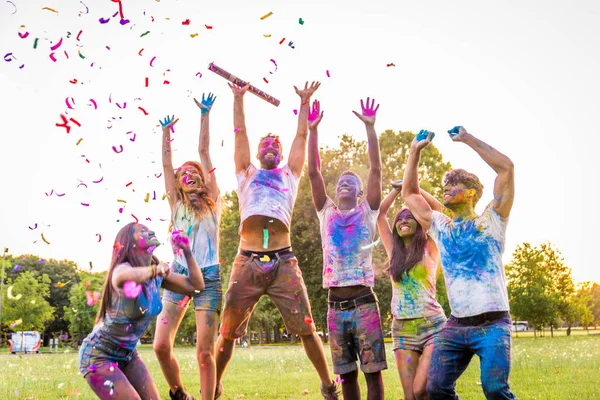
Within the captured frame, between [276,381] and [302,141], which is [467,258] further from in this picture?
[276,381]

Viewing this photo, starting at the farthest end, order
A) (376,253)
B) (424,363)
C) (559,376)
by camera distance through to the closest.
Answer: (376,253)
(559,376)
(424,363)

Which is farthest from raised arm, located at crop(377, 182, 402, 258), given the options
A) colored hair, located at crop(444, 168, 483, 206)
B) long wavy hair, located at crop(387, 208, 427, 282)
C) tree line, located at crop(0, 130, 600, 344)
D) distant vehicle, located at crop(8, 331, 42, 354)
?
distant vehicle, located at crop(8, 331, 42, 354)

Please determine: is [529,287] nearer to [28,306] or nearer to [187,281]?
[28,306]

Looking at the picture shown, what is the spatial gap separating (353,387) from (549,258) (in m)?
44.5

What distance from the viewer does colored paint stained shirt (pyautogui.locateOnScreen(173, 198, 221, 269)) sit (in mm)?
6812

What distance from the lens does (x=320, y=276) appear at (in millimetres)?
29750

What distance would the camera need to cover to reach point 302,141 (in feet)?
23.6

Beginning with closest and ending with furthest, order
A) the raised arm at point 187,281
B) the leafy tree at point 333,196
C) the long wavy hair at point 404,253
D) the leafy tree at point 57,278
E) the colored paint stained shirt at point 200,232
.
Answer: the raised arm at point 187,281 → the long wavy hair at point 404,253 → the colored paint stained shirt at point 200,232 → the leafy tree at point 333,196 → the leafy tree at point 57,278

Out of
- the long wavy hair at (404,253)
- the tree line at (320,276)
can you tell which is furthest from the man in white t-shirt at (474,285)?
the tree line at (320,276)

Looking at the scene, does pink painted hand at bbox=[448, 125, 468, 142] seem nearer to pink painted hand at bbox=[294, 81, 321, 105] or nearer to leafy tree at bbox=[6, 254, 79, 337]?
pink painted hand at bbox=[294, 81, 321, 105]

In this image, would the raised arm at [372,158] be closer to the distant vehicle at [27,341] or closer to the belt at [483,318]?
the belt at [483,318]

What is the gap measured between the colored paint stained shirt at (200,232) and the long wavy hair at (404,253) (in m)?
1.95

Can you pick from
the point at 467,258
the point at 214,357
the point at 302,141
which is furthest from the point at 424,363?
the point at 302,141

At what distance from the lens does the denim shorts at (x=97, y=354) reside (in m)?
5.21
